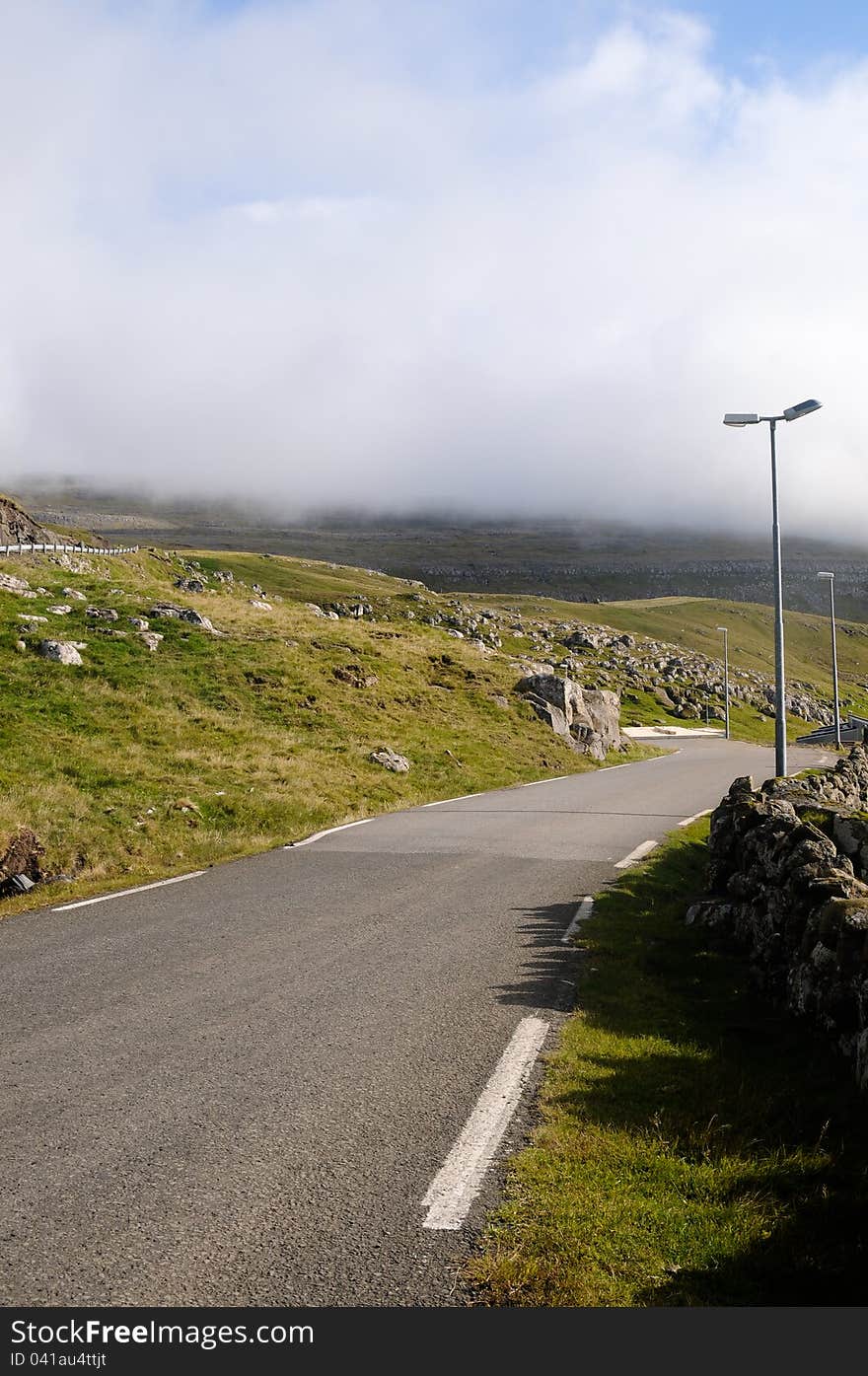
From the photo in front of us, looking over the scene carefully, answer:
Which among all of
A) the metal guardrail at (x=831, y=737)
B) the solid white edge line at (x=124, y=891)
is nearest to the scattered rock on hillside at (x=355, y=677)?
the solid white edge line at (x=124, y=891)

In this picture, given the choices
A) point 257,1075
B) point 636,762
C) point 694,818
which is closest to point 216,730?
point 694,818

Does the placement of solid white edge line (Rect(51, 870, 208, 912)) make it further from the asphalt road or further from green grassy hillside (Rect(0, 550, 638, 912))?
green grassy hillside (Rect(0, 550, 638, 912))

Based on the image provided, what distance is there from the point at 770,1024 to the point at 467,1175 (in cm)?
421

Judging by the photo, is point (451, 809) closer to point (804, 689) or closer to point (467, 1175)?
point (467, 1175)

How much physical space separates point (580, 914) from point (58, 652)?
2291cm

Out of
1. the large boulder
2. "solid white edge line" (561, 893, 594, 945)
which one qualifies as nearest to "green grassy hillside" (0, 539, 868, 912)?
the large boulder

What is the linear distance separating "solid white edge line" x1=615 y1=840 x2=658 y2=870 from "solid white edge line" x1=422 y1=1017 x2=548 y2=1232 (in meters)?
9.12

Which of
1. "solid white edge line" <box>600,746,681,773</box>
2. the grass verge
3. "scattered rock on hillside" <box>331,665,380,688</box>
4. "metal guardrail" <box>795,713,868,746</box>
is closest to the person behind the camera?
the grass verge

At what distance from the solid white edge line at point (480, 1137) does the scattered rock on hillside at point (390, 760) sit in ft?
70.7

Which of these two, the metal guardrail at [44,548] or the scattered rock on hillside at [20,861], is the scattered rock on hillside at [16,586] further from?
the scattered rock on hillside at [20,861]

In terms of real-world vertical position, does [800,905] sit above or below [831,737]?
above

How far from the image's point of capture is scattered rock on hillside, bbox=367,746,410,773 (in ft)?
96.0

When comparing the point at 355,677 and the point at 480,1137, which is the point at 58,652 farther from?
the point at 480,1137

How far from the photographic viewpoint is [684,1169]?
5531 mm
